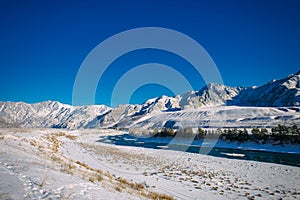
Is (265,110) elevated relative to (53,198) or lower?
elevated

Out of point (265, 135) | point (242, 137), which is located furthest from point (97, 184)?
point (265, 135)

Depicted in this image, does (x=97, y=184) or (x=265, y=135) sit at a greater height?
(x=265, y=135)

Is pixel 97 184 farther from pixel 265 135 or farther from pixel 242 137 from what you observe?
pixel 265 135

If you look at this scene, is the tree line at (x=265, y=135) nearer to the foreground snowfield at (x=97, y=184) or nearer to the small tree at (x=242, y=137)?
the small tree at (x=242, y=137)

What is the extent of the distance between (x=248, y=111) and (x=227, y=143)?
137750 mm

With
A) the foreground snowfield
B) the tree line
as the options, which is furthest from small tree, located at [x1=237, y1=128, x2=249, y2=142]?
the foreground snowfield

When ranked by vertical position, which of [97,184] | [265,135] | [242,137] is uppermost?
[265,135]

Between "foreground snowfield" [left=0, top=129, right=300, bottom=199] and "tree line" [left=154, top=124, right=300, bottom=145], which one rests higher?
"tree line" [left=154, top=124, right=300, bottom=145]

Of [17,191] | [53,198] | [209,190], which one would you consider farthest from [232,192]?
[17,191]

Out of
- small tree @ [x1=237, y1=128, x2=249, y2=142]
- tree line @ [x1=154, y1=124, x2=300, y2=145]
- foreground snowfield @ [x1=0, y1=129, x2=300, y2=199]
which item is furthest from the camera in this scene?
small tree @ [x1=237, y1=128, x2=249, y2=142]

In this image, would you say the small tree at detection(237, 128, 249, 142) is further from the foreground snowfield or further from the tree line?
the foreground snowfield

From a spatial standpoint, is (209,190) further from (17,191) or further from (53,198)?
(17,191)

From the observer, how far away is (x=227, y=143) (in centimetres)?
6750

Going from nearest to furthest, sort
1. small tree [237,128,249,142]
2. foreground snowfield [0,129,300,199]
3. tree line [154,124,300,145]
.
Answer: foreground snowfield [0,129,300,199] → tree line [154,124,300,145] → small tree [237,128,249,142]
